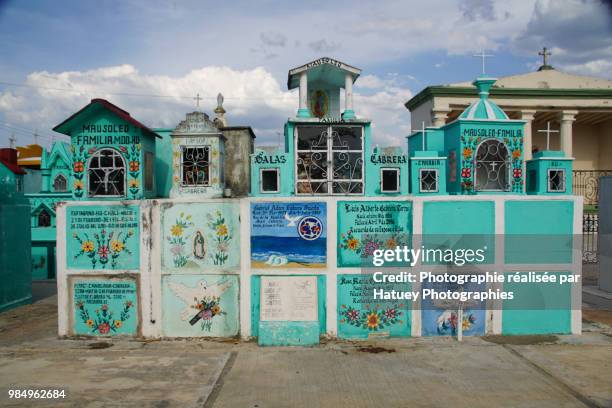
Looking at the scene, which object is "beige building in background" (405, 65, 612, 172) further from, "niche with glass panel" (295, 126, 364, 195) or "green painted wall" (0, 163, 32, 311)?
"green painted wall" (0, 163, 32, 311)

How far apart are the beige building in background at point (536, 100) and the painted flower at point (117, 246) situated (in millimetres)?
18879

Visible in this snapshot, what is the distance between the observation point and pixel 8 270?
1492 cm

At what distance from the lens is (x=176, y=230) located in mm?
11336

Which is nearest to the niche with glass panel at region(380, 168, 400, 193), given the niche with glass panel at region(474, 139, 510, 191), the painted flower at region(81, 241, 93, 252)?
the niche with glass panel at region(474, 139, 510, 191)

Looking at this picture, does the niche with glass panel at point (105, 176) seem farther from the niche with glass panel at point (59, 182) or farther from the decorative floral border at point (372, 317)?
the niche with glass panel at point (59, 182)

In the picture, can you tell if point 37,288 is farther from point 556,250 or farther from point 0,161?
point 556,250

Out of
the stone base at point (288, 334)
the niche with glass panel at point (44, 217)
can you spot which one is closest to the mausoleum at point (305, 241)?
the stone base at point (288, 334)

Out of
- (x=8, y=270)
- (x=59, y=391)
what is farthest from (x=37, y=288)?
(x=59, y=391)

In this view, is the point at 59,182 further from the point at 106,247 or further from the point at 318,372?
the point at 318,372

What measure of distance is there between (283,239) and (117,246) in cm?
374

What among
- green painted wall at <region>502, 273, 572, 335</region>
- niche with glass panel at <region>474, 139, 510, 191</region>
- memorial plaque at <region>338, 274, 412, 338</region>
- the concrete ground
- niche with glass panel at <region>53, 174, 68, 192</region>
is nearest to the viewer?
the concrete ground

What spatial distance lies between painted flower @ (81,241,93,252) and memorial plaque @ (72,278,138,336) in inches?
26.8

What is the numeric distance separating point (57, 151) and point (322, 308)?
14.1 m

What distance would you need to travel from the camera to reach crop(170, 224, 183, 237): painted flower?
37.2ft
